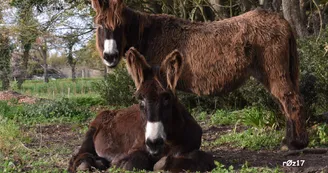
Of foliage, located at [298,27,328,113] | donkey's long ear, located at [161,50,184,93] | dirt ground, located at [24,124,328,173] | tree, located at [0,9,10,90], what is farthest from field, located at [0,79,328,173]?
tree, located at [0,9,10,90]

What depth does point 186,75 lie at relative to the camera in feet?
21.4

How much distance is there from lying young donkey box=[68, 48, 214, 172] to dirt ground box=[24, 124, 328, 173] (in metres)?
0.53

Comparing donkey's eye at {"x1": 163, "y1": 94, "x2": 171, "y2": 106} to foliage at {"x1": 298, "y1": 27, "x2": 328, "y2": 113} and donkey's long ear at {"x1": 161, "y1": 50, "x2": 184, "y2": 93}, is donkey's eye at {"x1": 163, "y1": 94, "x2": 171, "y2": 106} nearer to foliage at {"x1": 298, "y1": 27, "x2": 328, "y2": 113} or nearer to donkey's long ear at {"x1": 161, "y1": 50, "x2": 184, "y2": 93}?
donkey's long ear at {"x1": 161, "y1": 50, "x2": 184, "y2": 93}

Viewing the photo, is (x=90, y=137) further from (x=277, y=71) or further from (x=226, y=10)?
(x=226, y=10)

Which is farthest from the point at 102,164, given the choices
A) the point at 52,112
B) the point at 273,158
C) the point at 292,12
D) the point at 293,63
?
the point at 52,112

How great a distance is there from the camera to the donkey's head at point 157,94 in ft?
15.2

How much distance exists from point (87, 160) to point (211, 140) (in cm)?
323

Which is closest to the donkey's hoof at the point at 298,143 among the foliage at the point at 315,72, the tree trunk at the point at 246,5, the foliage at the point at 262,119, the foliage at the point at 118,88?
the foliage at the point at 315,72

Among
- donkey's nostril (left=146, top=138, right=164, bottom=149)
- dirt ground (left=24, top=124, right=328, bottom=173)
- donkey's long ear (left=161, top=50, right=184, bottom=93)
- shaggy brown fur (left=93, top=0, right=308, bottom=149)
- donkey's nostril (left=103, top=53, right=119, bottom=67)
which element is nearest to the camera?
donkey's nostril (left=146, top=138, right=164, bottom=149)

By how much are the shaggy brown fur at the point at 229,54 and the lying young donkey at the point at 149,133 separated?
1.05m

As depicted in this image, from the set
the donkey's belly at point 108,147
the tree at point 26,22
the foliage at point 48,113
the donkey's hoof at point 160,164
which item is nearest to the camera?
the donkey's hoof at point 160,164

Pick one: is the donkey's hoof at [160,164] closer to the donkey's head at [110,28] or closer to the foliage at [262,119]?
the donkey's head at [110,28]

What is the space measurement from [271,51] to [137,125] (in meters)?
2.04

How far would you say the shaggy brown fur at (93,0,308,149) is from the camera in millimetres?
6453
